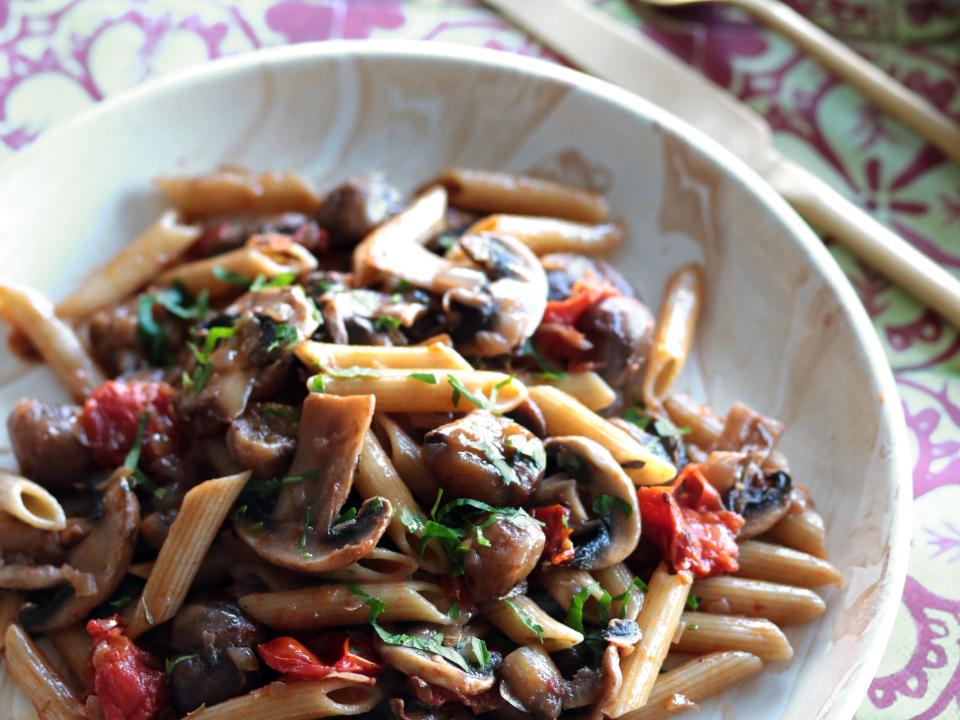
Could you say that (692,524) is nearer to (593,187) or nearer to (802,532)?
(802,532)

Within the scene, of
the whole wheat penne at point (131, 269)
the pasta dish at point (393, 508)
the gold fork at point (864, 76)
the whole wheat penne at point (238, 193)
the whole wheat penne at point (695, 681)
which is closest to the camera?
the pasta dish at point (393, 508)

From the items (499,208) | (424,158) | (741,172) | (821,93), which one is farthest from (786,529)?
(821,93)

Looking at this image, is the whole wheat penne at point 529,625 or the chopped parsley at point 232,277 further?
the chopped parsley at point 232,277

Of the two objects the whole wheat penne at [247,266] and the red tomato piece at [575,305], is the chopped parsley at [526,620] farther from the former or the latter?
the whole wheat penne at [247,266]

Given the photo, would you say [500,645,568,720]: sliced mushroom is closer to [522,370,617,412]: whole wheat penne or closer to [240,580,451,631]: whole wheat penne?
[240,580,451,631]: whole wheat penne

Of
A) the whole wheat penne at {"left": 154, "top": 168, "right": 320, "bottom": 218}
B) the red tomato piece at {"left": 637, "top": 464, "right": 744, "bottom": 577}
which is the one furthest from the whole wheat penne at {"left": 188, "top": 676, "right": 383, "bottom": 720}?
the whole wheat penne at {"left": 154, "top": 168, "right": 320, "bottom": 218}

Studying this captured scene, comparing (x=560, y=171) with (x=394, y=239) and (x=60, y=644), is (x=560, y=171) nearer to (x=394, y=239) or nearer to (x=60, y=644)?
(x=394, y=239)

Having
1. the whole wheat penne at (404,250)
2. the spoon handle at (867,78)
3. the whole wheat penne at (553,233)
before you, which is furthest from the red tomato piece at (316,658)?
the spoon handle at (867,78)

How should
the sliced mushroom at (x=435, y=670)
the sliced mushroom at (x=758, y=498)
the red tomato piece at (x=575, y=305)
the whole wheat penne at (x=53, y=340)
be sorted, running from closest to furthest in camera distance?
the sliced mushroom at (x=435, y=670) → the sliced mushroom at (x=758, y=498) → the red tomato piece at (x=575, y=305) → the whole wheat penne at (x=53, y=340)
